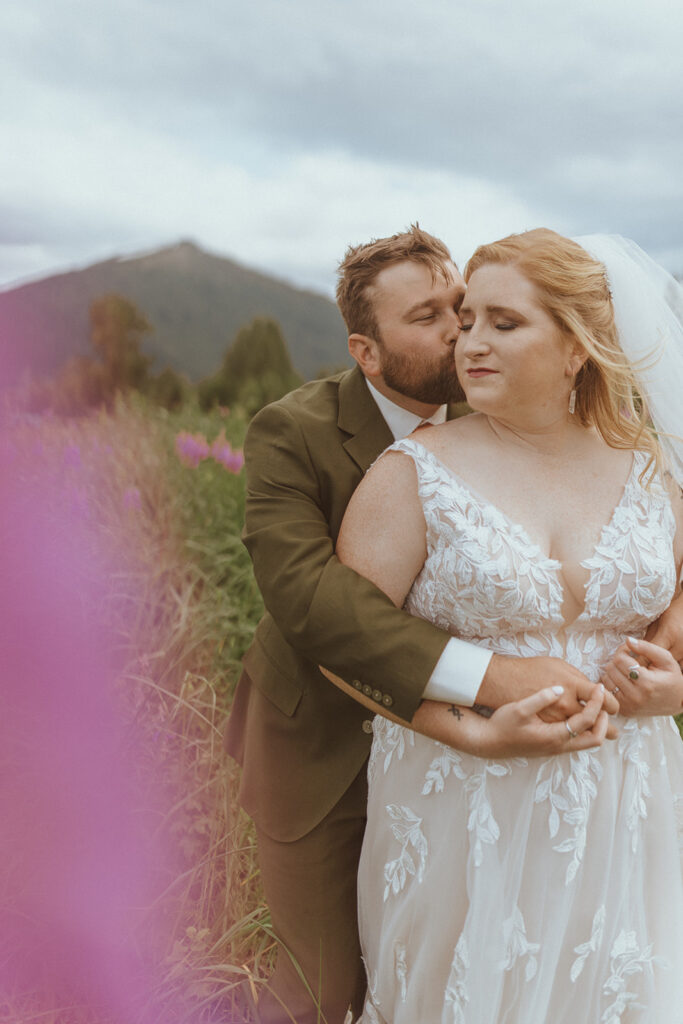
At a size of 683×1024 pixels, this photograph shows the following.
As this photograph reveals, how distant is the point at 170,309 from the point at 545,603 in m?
1.64

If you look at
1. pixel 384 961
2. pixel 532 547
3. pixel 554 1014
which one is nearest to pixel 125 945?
pixel 384 961

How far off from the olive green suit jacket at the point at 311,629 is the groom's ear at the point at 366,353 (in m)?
0.10

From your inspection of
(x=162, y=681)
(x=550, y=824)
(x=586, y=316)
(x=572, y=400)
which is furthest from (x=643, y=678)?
(x=162, y=681)

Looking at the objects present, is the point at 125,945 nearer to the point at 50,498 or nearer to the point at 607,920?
the point at 607,920

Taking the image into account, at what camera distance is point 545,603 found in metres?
1.67

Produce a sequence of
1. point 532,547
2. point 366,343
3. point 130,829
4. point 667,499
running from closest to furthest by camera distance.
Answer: point 532,547, point 667,499, point 366,343, point 130,829

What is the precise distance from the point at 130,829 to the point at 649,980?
2067 millimetres

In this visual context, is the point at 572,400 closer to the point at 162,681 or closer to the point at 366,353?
the point at 366,353

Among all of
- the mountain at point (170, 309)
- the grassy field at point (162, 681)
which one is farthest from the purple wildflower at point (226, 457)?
the mountain at point (170, 309)

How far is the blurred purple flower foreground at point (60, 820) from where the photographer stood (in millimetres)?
2559

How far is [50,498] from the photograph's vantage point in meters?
4.39

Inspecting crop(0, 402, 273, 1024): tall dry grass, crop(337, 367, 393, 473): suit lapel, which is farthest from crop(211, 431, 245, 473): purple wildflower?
crop(337, 367, 393, 473): suit lapel

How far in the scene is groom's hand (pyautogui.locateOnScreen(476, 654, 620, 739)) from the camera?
1643mm

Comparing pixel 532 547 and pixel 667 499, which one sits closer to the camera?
pixel 532 547
